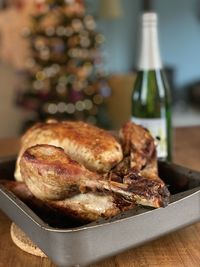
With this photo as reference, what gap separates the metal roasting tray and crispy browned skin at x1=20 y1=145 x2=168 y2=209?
2 cm

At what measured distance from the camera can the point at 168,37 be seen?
4855mm

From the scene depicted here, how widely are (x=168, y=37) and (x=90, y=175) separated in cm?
462

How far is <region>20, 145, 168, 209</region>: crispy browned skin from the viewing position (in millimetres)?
440

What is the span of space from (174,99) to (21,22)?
2112 mm

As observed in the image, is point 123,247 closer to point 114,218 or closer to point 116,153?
point 114,218

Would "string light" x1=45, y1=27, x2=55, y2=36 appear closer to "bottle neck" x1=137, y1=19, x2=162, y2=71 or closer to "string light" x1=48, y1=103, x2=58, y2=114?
"string light" x1=48, y1=103, x2=58, y2=114

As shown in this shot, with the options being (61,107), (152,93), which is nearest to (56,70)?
(61,107)

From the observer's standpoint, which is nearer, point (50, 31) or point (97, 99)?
point (50, 31)

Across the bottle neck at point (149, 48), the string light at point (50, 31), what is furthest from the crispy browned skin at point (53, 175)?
the string light at point (50, 31)

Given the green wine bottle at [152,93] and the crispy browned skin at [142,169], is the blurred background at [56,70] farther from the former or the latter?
the crispy browned skin at [142,169]

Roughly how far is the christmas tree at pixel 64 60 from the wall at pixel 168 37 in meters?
1.75

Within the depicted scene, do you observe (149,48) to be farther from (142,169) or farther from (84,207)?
(84,207)

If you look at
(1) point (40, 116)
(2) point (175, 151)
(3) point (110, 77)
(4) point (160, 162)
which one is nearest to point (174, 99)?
(3) point (110, 77)

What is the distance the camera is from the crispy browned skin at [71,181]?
44 cm
